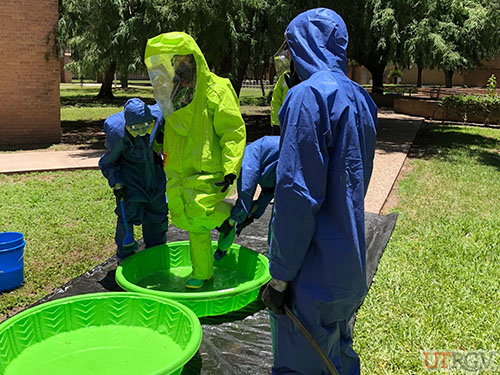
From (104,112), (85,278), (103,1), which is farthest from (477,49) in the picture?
(85,278)

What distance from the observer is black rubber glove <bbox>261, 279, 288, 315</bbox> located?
7.24ft

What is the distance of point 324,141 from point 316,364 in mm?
1015

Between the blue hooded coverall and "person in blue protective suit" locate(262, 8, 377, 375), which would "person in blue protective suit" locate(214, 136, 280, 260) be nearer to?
the blue hooded coverall

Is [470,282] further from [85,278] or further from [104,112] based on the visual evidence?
[104,112]

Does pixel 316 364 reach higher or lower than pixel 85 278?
higher

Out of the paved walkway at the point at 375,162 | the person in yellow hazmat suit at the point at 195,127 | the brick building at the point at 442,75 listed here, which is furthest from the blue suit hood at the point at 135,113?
the brick building at the point at 442,75

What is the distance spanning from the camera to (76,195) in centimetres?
768

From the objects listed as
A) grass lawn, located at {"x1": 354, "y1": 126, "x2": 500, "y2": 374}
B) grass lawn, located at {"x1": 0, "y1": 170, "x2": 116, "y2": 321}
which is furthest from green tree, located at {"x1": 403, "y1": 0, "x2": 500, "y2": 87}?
grass lawn, located at {"x1": 0, "y1": 170, "x2": 116, "y2": 321}

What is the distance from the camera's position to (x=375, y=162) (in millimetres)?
10820

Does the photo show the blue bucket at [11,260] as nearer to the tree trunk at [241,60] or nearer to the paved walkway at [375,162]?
the paved walkway at [375,162]

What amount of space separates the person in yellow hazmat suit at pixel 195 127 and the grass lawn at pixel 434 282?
5.03ft

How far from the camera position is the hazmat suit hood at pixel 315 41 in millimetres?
2207

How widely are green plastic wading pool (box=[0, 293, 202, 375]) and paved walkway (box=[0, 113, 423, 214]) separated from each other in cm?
435

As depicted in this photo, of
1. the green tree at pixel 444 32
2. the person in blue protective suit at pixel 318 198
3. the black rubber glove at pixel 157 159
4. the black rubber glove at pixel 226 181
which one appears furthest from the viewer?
the green tree at pixel 444 32
